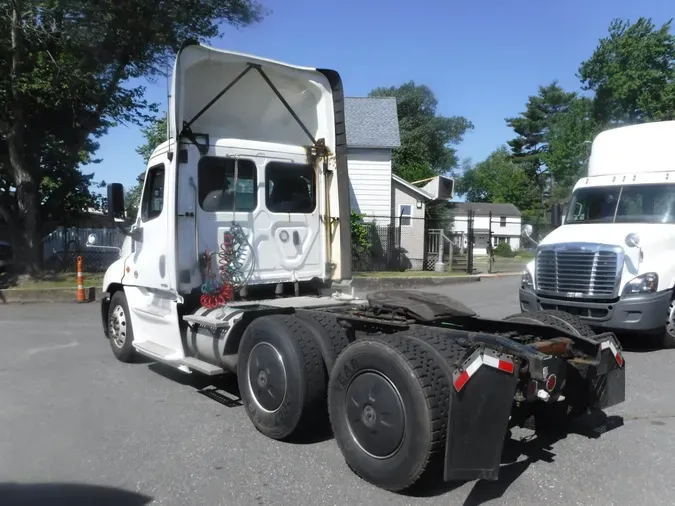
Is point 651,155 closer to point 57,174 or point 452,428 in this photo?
point 452,428

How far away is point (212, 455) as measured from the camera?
4711 millimetres

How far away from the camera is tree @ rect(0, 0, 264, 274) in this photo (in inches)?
615

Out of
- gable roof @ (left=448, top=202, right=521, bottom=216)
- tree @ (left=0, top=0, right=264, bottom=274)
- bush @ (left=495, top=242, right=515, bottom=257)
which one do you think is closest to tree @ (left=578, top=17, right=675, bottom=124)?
bush @ (left=495, top=242, right=515, bottom=257)

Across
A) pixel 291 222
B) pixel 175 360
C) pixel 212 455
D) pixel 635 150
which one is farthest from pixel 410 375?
pixel 635 150

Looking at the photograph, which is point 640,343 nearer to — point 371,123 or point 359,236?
point 359,236

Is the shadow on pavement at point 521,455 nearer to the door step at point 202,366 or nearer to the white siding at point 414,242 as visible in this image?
the door step at point 202,366

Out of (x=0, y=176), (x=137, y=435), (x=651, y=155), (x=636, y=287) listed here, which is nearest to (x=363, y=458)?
(x=137, y=435)

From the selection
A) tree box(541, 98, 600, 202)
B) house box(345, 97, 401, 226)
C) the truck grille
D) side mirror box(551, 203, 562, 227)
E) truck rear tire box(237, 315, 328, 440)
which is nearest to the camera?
truck rear tire box(237, 315, 328, 440)

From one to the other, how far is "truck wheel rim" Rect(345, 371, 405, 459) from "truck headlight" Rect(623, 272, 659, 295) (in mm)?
5505

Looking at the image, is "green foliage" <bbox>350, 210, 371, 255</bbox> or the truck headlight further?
"green foliage" <bbox>350, 210, 371, 255</bbox>

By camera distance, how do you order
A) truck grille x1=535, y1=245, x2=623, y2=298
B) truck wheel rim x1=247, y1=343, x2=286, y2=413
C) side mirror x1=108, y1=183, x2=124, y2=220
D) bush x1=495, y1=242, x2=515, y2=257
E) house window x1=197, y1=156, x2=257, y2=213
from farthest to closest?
bush x1=495, y1=242, x2=515, y2=257
truck grille x1=535, y1=245, x2=623, y2=298
side mirror x1=108, y1=183, x2=124, y2=220
house window x1=197, y1=156, x2=257, y2=213
truck wheel rim x1=247, y1=343, x2=286, y2=413

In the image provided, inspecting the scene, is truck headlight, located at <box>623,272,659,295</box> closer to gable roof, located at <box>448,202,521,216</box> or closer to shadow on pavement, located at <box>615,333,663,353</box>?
shadow on pavement, located at <box>615,333,663,353</box>

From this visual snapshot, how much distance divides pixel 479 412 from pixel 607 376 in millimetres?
1425

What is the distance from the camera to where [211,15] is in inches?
711
